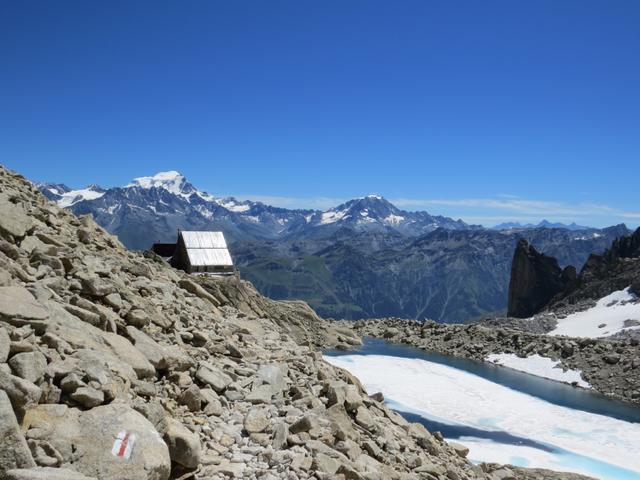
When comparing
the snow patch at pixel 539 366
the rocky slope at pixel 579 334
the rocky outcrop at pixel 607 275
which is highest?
the rocky outcrop at pixel 607 275

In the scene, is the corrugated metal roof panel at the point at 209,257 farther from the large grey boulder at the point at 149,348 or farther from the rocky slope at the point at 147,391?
the large grey boulder at the point at 149,348

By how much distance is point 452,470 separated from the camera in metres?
20.9

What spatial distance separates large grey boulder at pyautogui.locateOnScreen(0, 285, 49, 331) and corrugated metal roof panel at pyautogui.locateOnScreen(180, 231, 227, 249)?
142 feet

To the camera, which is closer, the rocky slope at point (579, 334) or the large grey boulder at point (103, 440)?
the large grey boulder at point (103, 440)

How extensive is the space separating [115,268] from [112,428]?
538 inches

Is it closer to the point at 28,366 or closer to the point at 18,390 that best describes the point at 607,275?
the point at 28,366

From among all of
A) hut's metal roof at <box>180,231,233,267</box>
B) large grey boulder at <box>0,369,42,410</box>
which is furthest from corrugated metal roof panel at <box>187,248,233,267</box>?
large grey boulder at <box>0,369,42,410</box>

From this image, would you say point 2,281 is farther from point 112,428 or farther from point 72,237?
point 72,237

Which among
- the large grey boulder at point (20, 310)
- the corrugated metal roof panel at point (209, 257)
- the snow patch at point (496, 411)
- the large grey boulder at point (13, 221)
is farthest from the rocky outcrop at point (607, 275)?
the large grey boulder at point (20, 310)

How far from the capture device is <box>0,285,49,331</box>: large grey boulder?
12023mm

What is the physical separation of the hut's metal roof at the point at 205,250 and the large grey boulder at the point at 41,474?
155 feet

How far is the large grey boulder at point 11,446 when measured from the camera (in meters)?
8.30

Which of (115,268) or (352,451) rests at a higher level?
(115,268)

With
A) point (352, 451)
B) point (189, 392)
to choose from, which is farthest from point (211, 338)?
point (352, 451)
